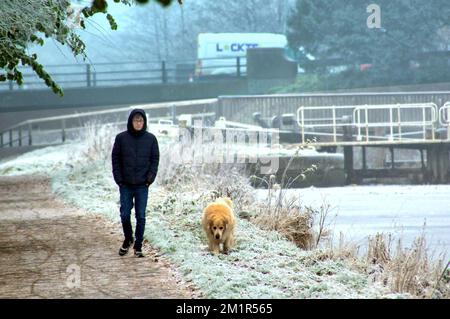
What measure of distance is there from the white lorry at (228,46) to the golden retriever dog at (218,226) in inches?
1941

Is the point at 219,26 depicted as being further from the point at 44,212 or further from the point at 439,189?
the point at 44,212

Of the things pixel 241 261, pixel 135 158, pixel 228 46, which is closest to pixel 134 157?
pixel 135 158

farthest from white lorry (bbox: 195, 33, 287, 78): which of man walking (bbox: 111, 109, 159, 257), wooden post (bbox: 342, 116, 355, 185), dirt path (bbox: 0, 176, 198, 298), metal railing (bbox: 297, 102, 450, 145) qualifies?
man walking (bbox: 111, 109, 159, 257)

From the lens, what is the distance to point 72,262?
1242 centimetres

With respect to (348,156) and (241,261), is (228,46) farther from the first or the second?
(241,261)

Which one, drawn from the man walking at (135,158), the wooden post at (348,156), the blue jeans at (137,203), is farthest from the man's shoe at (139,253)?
the wooden post at (348,156)

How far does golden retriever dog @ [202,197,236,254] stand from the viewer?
40.0 feet

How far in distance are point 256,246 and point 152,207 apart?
422 centimetres

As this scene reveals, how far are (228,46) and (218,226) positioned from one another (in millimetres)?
52236

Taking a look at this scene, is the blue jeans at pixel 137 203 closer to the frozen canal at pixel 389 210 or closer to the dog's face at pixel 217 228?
the dog's face at pixel 217 228

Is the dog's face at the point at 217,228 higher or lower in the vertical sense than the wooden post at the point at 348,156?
lower

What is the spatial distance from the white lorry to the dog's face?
4955 centimetres

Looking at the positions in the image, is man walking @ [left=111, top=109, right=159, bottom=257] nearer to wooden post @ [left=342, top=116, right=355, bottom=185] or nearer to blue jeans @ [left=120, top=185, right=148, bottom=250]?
blue jeans @ [left=120, top=185, right=148, bottom=250]

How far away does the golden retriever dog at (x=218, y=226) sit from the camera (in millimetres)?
12203
